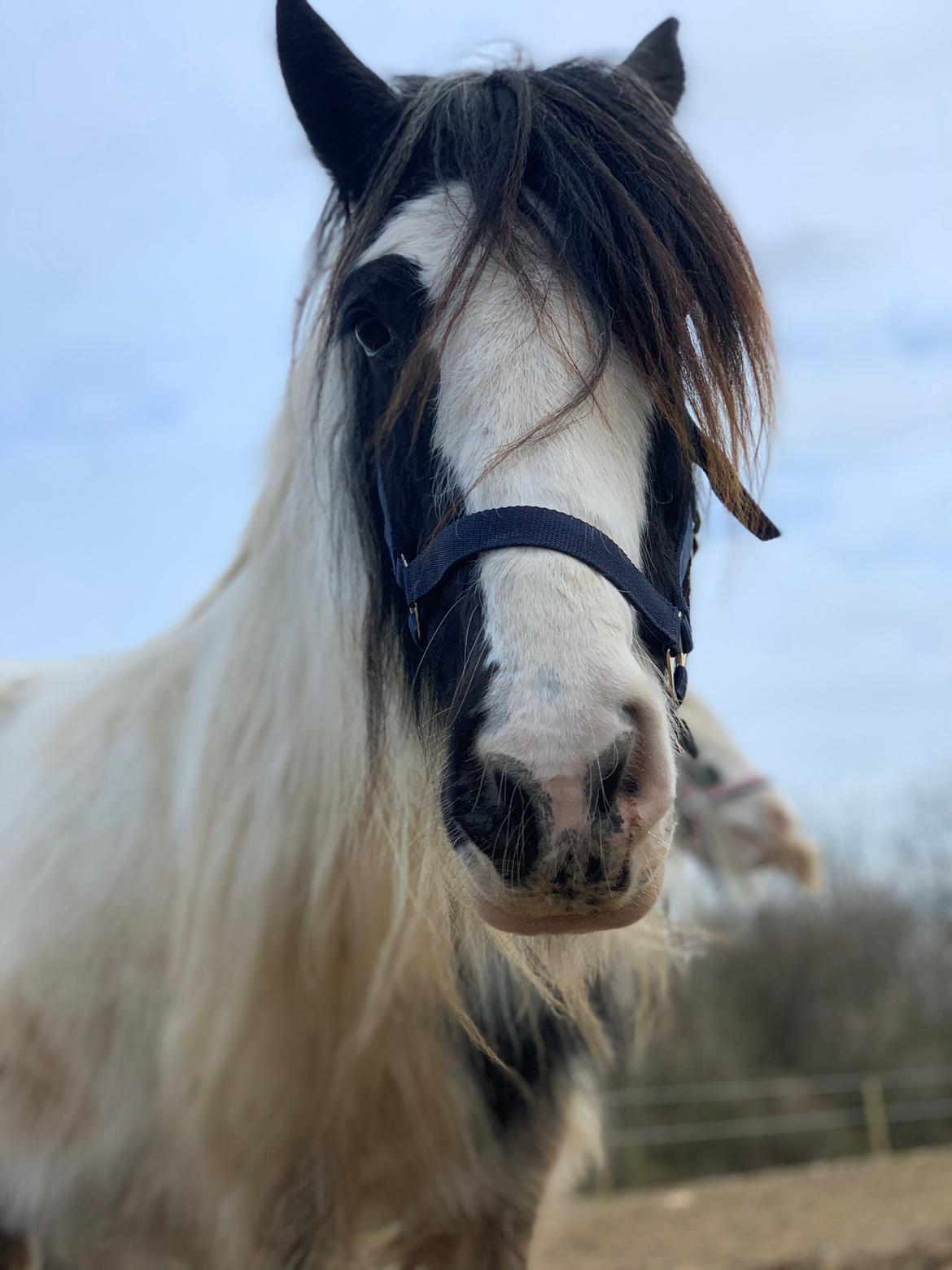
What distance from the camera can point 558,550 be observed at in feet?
5.36

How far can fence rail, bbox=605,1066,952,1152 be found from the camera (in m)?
15.3

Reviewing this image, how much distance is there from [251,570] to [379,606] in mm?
673

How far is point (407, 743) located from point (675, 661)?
472mm

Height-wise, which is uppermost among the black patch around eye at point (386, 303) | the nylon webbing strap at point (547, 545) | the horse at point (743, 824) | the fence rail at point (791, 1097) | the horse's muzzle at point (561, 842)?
the black patch around eye at point (386, 303)

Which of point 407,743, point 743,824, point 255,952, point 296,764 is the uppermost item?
point 407,743

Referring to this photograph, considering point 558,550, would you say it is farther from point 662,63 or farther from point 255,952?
point 662,63

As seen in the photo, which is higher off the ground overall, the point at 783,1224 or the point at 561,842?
the point at 561,842

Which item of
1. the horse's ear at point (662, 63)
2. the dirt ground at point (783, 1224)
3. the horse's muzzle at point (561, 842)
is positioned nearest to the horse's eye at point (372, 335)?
the horse's muzzle at point (561, 842)

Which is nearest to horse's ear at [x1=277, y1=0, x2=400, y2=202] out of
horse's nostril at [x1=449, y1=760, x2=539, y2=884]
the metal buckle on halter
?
the metal buckle on halter

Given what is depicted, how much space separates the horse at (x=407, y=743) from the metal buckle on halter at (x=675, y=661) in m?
0.02

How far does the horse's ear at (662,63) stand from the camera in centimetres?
266

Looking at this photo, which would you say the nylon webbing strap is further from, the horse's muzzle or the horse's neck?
the horse's neck

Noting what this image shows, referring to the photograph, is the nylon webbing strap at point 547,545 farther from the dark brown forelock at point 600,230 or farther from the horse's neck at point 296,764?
the horse's neck at point 296,764

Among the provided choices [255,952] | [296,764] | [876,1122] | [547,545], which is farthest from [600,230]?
[876,1122]
